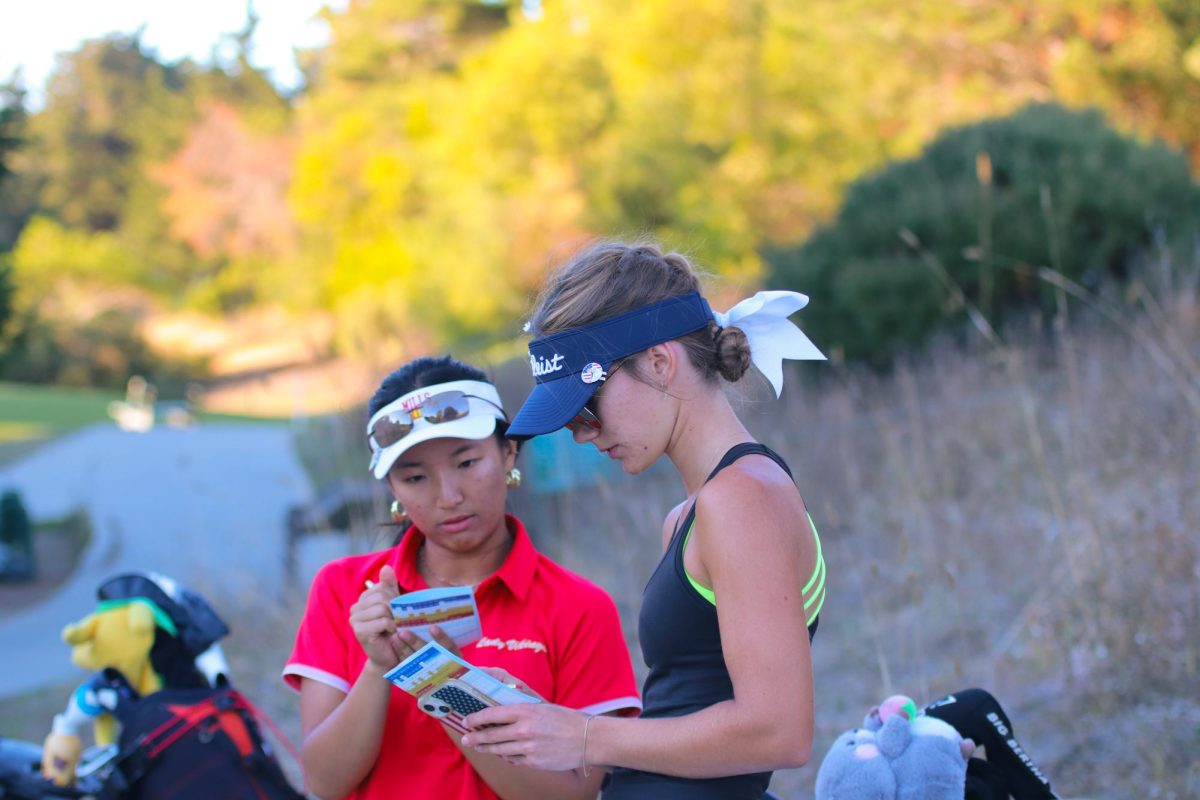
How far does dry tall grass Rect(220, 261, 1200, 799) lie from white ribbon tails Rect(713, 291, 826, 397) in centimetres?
17

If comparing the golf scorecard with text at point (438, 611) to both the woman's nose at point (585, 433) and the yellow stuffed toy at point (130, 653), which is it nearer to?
the woman's nose at point (585, 433)

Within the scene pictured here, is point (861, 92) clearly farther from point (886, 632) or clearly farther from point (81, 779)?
point (81, 779)

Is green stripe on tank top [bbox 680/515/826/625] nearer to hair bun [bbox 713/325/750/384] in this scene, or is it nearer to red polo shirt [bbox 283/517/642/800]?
hair bun [bbox 713/325/750/384]

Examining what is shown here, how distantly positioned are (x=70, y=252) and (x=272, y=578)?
46.1 m

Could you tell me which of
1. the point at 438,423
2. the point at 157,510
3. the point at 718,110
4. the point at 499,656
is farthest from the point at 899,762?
the point at 718,110

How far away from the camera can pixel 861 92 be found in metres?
20.3

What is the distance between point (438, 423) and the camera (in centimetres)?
253

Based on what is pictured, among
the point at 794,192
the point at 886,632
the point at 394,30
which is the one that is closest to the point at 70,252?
the point at 394,30

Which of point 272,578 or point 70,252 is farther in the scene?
point 70,252

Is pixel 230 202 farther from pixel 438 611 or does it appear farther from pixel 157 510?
pixel 438 611

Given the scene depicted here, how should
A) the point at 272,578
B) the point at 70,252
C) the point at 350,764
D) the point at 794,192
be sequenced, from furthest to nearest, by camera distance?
1. the point at 70,252
2. the point at 794,192
3. the point at 272,578
4. the point at 350,764

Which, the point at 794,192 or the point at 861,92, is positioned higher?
the point at 861,92

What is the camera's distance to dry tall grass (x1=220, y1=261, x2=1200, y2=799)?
412 centimetres

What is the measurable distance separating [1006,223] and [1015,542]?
18.9 ft
